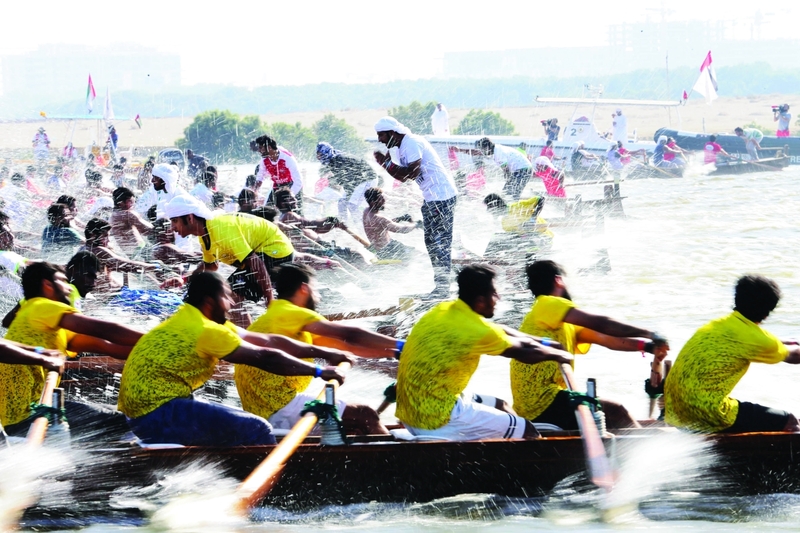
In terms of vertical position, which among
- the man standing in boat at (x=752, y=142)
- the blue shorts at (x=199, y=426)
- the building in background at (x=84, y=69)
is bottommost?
the blue shorts at (x=199, y=426)

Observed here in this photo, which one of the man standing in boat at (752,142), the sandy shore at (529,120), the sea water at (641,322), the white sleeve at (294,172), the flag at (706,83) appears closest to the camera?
the sea water at (641,322)

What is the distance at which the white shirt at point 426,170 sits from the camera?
426 inches

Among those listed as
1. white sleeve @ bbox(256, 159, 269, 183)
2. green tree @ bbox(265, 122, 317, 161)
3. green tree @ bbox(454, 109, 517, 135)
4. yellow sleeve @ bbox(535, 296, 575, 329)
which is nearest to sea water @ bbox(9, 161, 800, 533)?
yellow sleeve @ bbox(535, 296, 575, 329)

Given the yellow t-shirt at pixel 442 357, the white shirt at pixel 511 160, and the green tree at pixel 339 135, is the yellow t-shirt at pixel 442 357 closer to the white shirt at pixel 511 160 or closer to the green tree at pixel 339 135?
the white shirt at pixel 511 160

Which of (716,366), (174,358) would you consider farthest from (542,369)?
(174,358)

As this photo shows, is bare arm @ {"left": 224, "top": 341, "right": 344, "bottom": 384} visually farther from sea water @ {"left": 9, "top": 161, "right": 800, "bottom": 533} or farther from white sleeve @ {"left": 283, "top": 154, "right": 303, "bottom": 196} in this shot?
white sleeve @ {"left": 283, "top": 154, "right": 303, "bottom": 196}

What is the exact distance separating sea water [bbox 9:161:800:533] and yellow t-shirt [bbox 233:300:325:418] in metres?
0.58

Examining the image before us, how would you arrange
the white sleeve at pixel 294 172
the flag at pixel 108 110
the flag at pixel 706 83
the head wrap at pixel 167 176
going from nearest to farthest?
1. the head wrap at pixel 167 176
2. the white sleeve at pixel 294 172
3. the flag at pixel 108 110
4. the flag at pixel 706 83

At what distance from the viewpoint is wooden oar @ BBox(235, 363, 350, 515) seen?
515 cm

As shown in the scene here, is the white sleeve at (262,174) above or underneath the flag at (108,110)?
underneath

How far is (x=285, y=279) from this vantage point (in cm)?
626

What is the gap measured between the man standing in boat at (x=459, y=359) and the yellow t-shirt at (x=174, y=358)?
38.2 inches

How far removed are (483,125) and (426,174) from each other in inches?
1553

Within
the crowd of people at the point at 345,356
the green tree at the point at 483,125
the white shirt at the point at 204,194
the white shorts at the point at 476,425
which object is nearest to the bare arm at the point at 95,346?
the crowd of people at the point at 345,356
